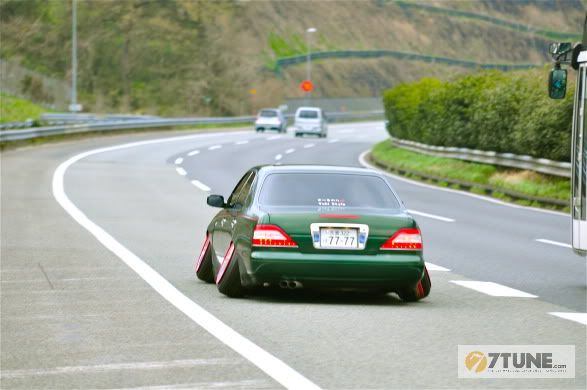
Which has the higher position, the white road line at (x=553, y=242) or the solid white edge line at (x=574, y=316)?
the solid white edge line at (x=574, y=316)

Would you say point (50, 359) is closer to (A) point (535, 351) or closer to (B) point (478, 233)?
(A) point (535, 351)

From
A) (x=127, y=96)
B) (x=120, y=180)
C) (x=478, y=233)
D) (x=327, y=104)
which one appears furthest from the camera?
(x=327, y=104)

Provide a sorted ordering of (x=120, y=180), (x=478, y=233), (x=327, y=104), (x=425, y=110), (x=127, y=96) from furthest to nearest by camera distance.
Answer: (x=327, y=104), (x=127, y=96), (x=425, y=110), (x=120, y=180), (x=478, y=233)

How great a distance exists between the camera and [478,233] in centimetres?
2117

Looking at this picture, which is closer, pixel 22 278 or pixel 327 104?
pixel 22 278

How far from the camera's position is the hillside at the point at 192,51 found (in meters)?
91.5

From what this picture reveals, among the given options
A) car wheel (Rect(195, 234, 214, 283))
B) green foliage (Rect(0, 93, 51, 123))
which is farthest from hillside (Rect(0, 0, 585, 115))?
car wheel (Rect(195, 234, 214, 283))

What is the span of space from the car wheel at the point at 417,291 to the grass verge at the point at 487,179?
52.8 ft

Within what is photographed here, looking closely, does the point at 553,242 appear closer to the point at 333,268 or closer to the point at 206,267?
the point at 206,267

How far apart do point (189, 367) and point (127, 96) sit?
276ft

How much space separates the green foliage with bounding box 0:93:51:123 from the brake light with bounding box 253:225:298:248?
5567 centimetres

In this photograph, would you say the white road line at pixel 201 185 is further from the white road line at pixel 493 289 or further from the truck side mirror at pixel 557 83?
the white road line at pixel 493 289

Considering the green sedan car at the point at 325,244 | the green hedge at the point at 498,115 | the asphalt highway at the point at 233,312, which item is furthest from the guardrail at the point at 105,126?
the green sedan car at the point at 325,244

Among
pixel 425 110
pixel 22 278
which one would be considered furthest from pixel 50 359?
pixel 425 110
